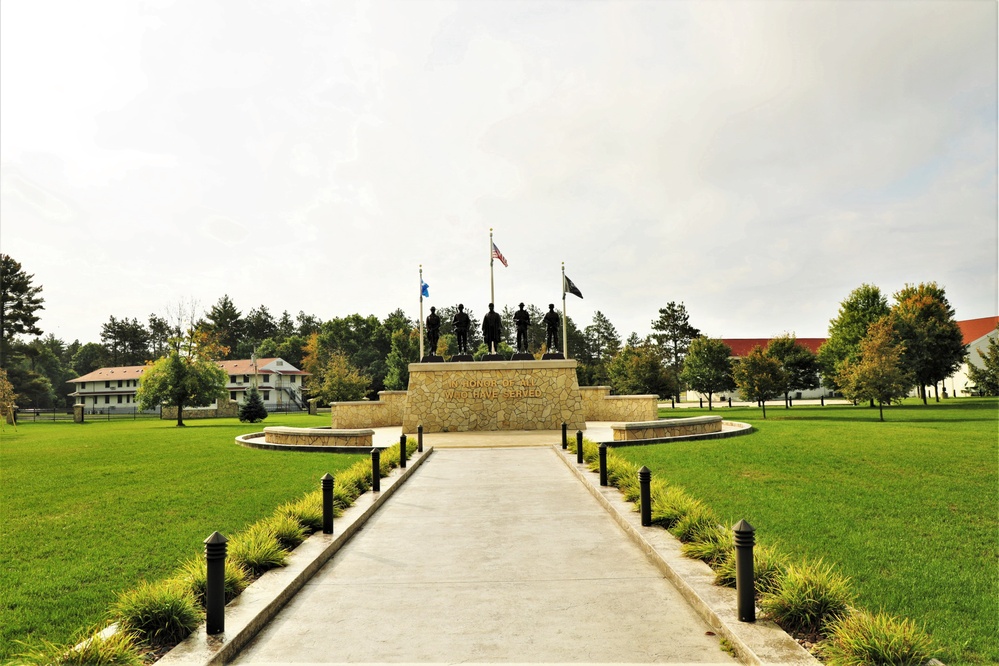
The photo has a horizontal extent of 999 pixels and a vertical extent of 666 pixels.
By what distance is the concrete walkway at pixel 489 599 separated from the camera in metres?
5.00

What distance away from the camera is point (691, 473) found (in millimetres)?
13258

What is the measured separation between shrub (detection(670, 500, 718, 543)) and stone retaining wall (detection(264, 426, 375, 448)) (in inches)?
470

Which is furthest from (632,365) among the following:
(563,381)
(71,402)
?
(71,402)

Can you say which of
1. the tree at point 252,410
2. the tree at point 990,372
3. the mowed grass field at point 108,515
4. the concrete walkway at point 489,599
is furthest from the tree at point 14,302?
the tree at point 990,372

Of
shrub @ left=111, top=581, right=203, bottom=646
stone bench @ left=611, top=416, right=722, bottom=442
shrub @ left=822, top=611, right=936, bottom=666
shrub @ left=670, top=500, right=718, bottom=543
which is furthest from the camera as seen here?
stone bench @ left=611, top=416, right=722, bottom=442

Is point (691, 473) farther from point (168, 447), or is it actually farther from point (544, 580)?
point (168, 447)

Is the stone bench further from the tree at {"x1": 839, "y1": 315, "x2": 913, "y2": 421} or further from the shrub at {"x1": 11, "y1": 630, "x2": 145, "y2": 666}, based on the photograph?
the tree at {"x1": 839, "y1": 315, "x2": 913, "y2": 421}

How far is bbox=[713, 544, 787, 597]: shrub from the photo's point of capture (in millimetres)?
5786

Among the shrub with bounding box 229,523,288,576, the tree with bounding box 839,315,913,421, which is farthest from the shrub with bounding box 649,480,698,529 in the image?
the tree with bounding box 839,315,913,421

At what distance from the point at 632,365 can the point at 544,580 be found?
34.9 m

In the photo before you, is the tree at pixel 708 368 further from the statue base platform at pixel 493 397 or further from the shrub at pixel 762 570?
the shrub at pixel 762 570

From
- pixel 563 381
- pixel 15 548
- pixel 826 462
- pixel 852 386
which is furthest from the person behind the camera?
pixel 852 386

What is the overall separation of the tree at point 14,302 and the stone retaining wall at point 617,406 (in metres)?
57.3

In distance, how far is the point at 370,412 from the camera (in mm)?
28078
